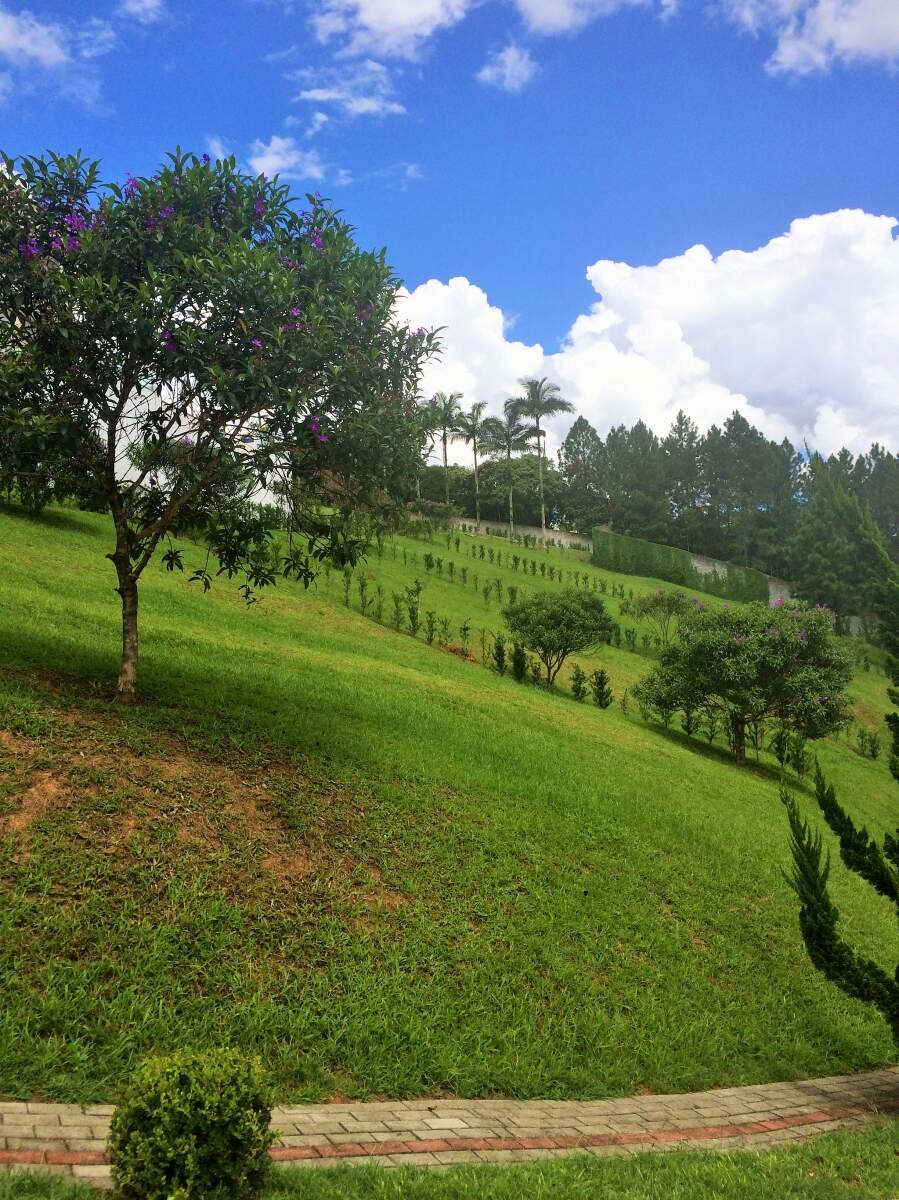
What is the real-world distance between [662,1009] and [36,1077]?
608 cm

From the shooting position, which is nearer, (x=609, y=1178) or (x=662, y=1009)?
(x=609, y=1178)

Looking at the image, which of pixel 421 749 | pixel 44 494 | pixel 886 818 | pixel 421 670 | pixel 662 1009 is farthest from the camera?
pixel 886 818

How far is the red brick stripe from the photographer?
4672 millimetres

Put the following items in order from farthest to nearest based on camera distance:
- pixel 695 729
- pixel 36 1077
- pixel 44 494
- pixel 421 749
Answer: pixel 695 729
pixel 421 749
pixel 44 494
pixel 36 1077

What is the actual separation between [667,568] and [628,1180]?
7004cm

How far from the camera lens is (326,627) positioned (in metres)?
26.4

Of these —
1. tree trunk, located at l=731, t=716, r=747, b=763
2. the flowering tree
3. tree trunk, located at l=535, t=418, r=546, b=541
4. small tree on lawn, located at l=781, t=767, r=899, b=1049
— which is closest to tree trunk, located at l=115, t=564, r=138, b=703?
the flowering tree

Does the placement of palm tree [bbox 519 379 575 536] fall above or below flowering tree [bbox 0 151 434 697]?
above

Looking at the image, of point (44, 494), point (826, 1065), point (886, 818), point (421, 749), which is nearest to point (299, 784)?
point (421, 749)

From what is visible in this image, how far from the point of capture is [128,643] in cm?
1095

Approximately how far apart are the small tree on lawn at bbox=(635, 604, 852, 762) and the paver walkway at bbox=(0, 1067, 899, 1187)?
18.2 meters

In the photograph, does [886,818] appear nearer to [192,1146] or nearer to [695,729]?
[695,729]

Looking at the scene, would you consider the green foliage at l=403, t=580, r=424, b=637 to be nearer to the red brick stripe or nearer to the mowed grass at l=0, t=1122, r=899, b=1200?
the red brick stripe

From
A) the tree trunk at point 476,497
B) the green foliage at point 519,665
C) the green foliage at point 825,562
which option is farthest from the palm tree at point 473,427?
the green foliage at point 519,665
